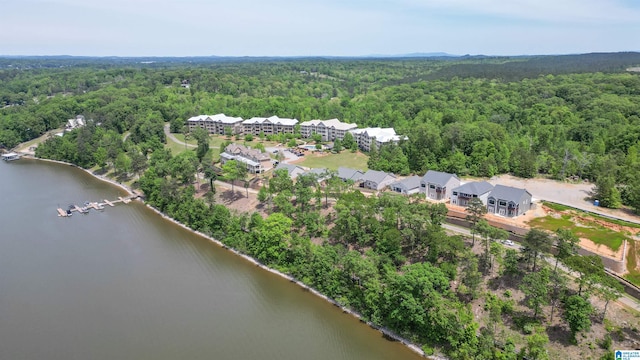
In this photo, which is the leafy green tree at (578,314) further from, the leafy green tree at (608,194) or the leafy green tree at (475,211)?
the leafy green tree at (608,194)

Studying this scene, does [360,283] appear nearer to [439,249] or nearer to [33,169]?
[439,249]

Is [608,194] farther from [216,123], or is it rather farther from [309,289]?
[216,123]

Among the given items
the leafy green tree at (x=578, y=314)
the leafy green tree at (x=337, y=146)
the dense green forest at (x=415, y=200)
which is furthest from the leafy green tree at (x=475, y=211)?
the leafy green tree at (x=337, y=146)

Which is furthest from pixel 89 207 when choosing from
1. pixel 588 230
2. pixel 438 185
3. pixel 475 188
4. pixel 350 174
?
pixel 588 230

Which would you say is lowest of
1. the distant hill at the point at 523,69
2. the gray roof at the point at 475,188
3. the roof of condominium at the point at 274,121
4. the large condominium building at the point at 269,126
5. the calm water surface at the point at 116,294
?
the calm water surface at the point at 116,294

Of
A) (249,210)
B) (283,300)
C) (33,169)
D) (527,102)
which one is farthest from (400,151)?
(33,169)
